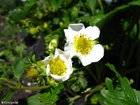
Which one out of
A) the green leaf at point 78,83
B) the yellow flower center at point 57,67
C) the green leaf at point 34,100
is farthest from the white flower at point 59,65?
the green leaf at point 78,83

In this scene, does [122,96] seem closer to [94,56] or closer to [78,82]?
[94,56]

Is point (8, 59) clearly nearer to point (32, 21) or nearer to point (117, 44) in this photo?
point (32, 21)

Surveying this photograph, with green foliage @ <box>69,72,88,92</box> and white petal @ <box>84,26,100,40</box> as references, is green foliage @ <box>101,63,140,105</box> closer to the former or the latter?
white petal @ <box>84,26,100,40</box>

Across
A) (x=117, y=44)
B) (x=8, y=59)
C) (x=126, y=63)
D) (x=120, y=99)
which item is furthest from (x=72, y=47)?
(x=8, y=59)

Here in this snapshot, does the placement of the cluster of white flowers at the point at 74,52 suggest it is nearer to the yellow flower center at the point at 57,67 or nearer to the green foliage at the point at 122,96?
the yellow flower center at the point at 57,67

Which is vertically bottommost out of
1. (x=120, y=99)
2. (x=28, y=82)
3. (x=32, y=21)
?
(x=28, y=82)

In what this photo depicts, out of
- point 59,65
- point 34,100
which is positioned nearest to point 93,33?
point 59,65
